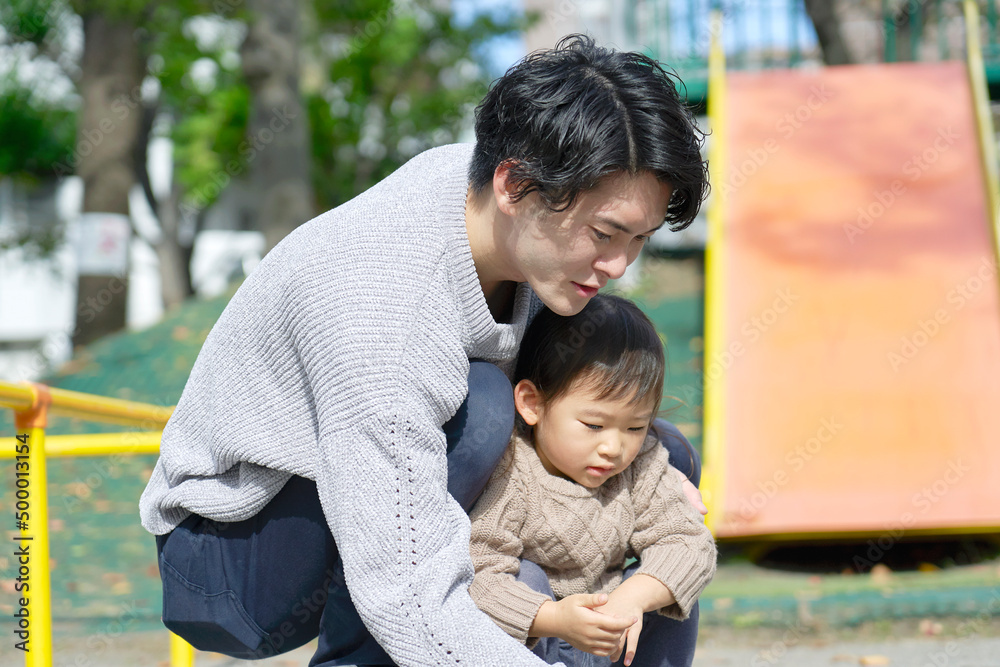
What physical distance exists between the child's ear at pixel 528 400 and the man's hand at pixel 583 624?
0.34 meters

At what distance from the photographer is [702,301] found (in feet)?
23.1

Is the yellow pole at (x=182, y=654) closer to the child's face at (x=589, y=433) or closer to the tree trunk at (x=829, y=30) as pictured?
the child's face at (x=589, y=433)

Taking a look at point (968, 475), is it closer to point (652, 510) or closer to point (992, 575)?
point (992, 575)

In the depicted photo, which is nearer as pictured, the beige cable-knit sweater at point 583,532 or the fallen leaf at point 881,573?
the beige cable-knit sweater at point 583,532

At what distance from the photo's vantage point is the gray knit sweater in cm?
133

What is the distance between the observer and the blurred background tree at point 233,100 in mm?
8055

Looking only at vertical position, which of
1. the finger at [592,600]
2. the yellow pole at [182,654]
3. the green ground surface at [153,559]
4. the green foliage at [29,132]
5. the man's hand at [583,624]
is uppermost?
the finger at [592,600]

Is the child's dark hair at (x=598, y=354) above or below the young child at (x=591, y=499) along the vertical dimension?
above

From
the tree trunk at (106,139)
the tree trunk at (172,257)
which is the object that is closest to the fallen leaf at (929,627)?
the tree trunk at (106,139)

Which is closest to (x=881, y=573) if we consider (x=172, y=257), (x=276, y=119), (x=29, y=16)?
(x=276, y=119)

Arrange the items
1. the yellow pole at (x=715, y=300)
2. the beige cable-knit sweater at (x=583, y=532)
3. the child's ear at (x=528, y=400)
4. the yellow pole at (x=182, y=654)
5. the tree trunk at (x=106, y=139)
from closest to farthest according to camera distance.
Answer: the beige cable-knit sweater at (x=583, y=532), the child's ear at (x=528, y=400), the yellow pole at (x=182, y=654), the yellow pole at (x=715, y=300), the tree trunk at (x=106, y=139)

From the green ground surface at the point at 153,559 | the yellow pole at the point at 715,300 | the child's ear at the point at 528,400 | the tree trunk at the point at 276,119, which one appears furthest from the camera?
the tree trunk at the point at 276,119

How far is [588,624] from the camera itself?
1.47m

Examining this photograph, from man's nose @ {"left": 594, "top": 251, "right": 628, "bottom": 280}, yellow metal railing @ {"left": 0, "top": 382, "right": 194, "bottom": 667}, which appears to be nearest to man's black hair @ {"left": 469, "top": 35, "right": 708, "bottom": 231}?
man's nose @ {"left": 594, "top": 251, "right": 628, "bottom": 280}
